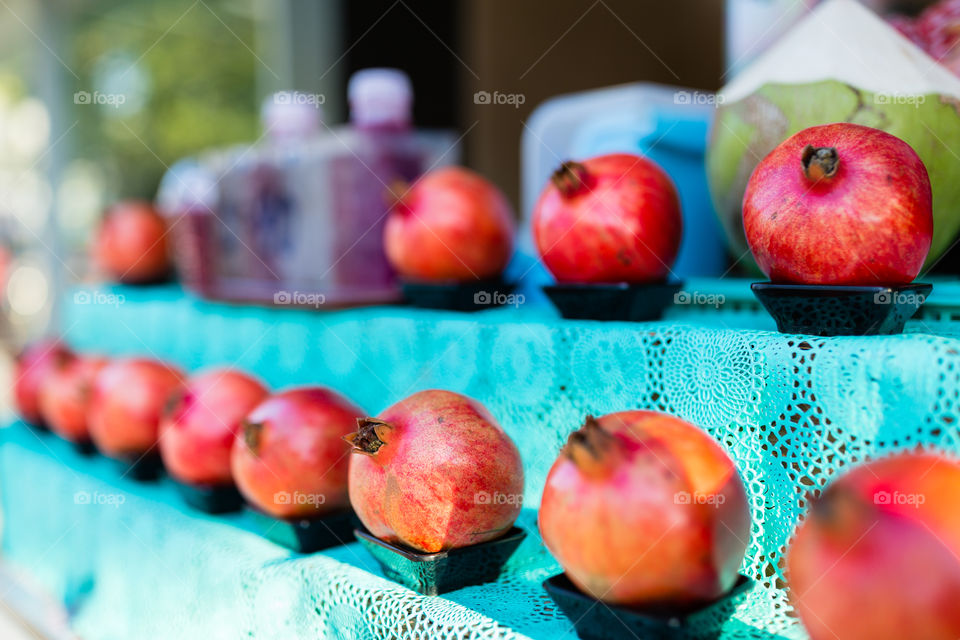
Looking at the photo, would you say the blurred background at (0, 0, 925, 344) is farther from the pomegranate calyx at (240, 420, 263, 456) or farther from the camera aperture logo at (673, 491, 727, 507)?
the camera aperture logo at (673, 491, 727, 507)

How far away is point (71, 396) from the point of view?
120cm

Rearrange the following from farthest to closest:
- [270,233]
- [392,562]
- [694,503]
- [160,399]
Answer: [270,233] → [160,399] → [392,562] → [694,503]

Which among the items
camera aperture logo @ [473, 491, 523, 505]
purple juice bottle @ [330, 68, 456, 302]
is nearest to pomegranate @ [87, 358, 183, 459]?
purple juice bottle @ [330, 68, 456, 302]

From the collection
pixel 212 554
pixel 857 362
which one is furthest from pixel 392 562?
A: pixel 857 362

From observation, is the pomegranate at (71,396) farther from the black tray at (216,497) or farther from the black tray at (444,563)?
the black tray at (444,563)

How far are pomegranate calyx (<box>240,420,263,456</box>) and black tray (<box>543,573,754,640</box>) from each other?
0.36 metres

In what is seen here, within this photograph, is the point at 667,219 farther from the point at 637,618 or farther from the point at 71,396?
the point at 71,396

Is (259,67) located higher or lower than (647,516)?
higher

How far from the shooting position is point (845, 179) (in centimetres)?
49

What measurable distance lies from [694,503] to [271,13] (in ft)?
9.71

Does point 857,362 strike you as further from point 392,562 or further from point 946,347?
point 392,562

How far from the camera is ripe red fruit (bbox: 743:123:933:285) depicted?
48cm

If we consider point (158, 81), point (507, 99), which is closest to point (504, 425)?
point (507, 99)

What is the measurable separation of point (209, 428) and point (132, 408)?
0.24 m
